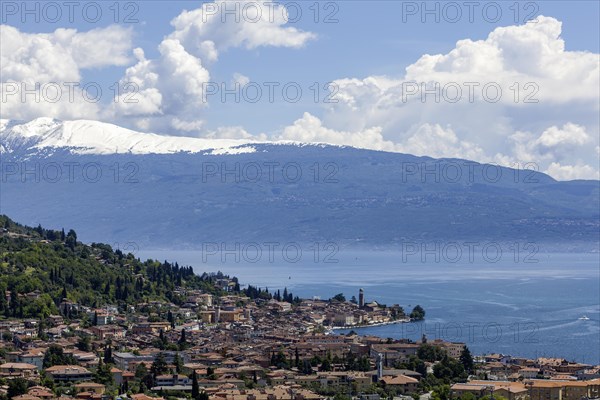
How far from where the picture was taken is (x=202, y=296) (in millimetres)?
78125

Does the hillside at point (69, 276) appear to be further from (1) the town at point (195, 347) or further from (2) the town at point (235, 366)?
(2) the town at point (235, 366)

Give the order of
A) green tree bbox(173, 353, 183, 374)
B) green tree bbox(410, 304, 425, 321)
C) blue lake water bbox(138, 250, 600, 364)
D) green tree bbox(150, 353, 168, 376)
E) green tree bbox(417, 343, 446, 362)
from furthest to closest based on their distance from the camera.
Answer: green tree bbox(410, 304, 425, 321) < blue lake water bbox(138, 250, 600, 364) < green tree bbox(417, 343, 446, 362) < green tree bbox(173, 353, 183, 374) < green tree bbox(150, 353, 168, 376)

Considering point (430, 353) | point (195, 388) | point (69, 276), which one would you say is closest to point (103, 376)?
point (195, 388)

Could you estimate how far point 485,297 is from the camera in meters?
104

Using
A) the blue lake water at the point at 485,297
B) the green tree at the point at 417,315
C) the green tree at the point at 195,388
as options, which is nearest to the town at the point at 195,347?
the green tree at the point at 195,388

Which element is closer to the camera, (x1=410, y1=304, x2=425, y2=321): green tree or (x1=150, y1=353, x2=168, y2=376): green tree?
(x1=150, y1=353, x2=168, y2=376): green tree

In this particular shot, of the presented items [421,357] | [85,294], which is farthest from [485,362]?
[85,294]

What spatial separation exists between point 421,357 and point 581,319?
31055 mm

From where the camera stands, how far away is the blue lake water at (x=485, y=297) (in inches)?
2640

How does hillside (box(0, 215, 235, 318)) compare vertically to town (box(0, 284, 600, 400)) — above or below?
above

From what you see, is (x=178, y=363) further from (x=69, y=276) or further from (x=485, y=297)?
(x=485, y=297)

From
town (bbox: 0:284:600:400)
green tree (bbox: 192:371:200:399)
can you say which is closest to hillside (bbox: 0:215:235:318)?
town (bbox: 0:284:600:400)

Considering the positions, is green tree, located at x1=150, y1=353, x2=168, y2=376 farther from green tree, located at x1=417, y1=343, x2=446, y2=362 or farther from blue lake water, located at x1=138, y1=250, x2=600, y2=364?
blue lake water, located at x1=138, y1=250, x2=600, y2=364

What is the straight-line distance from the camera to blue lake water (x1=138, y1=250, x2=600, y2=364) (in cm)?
6706
